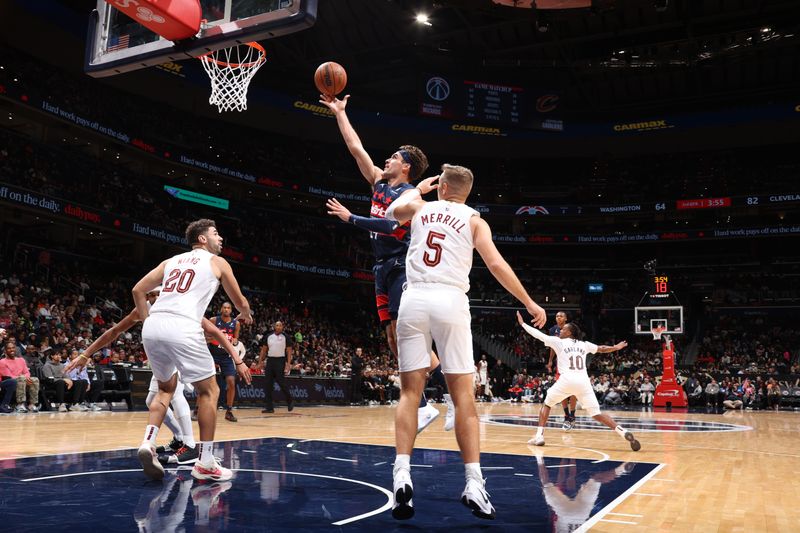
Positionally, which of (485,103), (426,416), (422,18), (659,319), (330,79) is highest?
(422,18)

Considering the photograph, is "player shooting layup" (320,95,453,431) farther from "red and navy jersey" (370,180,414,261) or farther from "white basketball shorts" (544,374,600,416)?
"white basketball shorts" (544,374,600,416)

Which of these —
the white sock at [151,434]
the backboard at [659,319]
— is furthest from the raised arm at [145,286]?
the backboard at [659,319]

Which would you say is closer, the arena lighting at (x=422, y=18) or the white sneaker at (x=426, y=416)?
the white sneaker at (x=426, y=416)

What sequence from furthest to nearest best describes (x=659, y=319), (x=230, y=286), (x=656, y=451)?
(x=659, y=319)
(x=656, y=451)
(x=230, y=286)

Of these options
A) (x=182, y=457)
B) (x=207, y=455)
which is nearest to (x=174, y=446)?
(x=182, y=457)

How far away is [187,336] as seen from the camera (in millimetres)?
5059

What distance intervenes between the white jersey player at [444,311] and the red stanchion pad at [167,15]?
4999 millimetres

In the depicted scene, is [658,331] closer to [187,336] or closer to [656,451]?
[656,451]

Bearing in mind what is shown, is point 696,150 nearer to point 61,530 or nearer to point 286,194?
point 286,194

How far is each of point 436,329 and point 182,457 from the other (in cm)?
330

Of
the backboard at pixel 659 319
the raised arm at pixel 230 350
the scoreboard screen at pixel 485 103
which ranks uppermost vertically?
the scoreboard screen at pixel 485 103

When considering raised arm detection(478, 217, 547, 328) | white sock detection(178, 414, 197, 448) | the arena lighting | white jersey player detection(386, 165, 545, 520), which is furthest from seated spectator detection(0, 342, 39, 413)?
the arena lighting

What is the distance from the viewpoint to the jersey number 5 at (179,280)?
5191mm

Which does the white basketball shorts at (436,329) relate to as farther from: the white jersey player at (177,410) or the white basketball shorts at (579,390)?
the white basketball shorts at (579,390)
